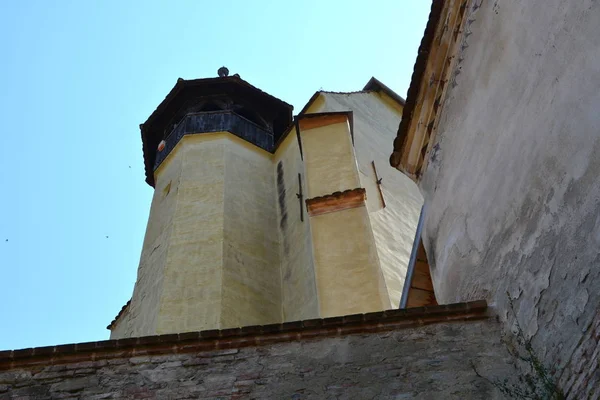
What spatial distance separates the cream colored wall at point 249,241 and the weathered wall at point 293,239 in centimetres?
17

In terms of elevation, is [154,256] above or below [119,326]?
below

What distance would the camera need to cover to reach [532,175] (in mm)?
5336

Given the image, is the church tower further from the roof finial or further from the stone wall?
the stone wall

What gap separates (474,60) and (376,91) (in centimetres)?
1371

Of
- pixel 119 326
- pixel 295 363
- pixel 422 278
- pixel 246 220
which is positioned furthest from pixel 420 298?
pixel 119 326

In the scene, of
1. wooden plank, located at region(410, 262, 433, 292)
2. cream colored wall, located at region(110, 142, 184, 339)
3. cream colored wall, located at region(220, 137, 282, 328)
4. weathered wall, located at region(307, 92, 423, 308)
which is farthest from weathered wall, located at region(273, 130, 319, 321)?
wooden plank, located at region(410, 262, 433, 292)

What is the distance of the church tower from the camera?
1174 cm

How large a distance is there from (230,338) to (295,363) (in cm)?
56

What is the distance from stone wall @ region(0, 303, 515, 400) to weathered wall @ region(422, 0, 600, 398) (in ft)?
1.58

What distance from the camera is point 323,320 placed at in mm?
5730

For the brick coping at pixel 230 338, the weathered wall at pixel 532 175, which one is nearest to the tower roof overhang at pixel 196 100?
the weathered wall at pixel 532 175

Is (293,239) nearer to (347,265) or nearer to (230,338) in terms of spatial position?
(347,265)

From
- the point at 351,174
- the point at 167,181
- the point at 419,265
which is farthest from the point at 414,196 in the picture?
the point at 419,265

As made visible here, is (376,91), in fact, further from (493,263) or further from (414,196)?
(493,263)
